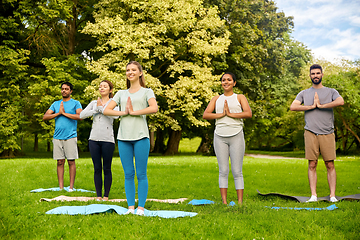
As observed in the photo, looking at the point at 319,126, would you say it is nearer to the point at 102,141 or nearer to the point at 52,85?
the point at 102,141

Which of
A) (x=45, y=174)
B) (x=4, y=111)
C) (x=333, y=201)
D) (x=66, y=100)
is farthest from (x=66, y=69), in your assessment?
(x=333, y=201)

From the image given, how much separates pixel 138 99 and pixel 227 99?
1938mm

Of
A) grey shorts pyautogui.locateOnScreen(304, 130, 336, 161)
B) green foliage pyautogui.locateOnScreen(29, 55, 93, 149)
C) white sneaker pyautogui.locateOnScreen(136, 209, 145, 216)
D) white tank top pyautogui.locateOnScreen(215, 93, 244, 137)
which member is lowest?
white sneaker pyautogui.locateOnScreen(136, 209, 145, 216)

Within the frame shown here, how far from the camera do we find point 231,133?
583 cm

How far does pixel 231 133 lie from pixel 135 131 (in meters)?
1.93

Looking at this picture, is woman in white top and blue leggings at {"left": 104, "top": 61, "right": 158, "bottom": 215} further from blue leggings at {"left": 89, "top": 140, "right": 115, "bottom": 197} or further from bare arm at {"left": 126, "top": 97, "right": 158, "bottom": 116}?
blue leggings at {"left": 89, "top": 140, "right": 115, "bottom": 197}

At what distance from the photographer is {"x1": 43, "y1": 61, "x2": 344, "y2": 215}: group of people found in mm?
4879

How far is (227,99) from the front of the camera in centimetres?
607

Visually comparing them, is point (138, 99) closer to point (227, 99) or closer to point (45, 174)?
point (227, 99)

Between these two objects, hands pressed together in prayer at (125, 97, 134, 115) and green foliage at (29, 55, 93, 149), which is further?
green foliage at (29, 55, 93, 149)

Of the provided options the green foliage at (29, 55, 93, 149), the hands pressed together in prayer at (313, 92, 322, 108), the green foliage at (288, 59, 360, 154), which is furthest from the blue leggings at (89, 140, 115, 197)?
the green foliage at (288, 59, 360, 154)

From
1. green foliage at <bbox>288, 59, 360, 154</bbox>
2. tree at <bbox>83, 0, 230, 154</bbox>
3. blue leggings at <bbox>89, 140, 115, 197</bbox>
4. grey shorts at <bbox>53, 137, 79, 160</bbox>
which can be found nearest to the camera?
blue leggings at <bbox>89, 140, 115, 197</bbox>

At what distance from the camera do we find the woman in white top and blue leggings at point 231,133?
5.83 meters

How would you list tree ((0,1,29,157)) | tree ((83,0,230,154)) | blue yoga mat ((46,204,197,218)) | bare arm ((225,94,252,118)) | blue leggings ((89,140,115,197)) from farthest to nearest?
tree ((0,1,29,157)), tree ((83,0,230,154)), blue leggings ((89,140,115,197)), bare arm ((225,94,252,118)), blue yoga mat ((46,204,197,218))
